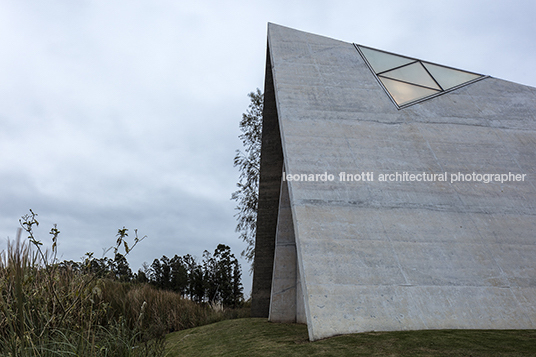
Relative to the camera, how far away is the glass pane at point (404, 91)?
6.43m

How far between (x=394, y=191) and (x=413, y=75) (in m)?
3.82

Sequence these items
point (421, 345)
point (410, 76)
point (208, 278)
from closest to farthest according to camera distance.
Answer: point (421, 345)
point (410, 76)
point (208, 278)

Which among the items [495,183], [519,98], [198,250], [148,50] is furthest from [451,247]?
[148,50]

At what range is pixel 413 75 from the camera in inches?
290

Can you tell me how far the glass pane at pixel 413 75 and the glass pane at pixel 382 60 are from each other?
0.16 metres

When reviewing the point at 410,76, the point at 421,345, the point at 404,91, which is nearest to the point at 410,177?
the point at 404,91

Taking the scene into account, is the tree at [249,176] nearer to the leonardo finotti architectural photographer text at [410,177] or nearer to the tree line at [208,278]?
the tree line at [208,278]

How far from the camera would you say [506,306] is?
379cm

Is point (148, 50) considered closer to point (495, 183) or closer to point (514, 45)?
point (495, 183)

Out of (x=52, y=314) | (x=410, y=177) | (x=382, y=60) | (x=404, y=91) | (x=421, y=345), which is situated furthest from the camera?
(x=382, y=60)

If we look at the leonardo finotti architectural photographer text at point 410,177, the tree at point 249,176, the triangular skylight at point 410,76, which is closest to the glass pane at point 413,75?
the triangular skylight at point 410,76

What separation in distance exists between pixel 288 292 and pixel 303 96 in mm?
4003

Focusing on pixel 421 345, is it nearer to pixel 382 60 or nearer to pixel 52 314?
pixel 52 314

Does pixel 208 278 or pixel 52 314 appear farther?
pixel 208 278
